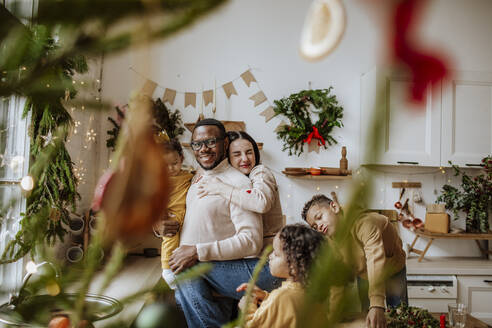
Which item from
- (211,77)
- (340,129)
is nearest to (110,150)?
(211,77)

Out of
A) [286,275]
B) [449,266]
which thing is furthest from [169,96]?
[449,266]

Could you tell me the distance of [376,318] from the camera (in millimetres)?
1765

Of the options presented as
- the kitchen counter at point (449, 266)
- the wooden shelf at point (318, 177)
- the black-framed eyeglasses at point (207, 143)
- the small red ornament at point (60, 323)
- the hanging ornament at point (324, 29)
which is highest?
the black-framed eyeglasses at point (207, 143)

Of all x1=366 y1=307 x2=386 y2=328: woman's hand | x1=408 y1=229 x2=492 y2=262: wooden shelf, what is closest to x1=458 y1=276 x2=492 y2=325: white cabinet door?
x1=408 y1=229 x2=492 y2=262: wooden shelf

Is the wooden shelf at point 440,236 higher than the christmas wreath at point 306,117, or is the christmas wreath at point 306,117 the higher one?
the christmas wreath at point 306,117

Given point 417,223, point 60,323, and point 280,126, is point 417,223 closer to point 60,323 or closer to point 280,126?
point 280,126

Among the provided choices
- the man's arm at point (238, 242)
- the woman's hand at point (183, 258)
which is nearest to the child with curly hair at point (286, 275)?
the man's arm at point (238, 242)

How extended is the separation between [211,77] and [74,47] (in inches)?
133

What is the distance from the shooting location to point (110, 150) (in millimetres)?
3252

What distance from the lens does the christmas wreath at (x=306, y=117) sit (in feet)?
11.1

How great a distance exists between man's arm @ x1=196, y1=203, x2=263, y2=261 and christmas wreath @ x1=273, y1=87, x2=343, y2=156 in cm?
177

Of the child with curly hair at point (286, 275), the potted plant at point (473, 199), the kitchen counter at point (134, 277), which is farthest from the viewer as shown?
the potted plant at point (473, 199)

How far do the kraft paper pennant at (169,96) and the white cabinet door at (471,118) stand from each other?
2497mm

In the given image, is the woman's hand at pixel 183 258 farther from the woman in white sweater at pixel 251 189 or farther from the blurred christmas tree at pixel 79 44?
the blurred christmas tree at pixel 79 44
